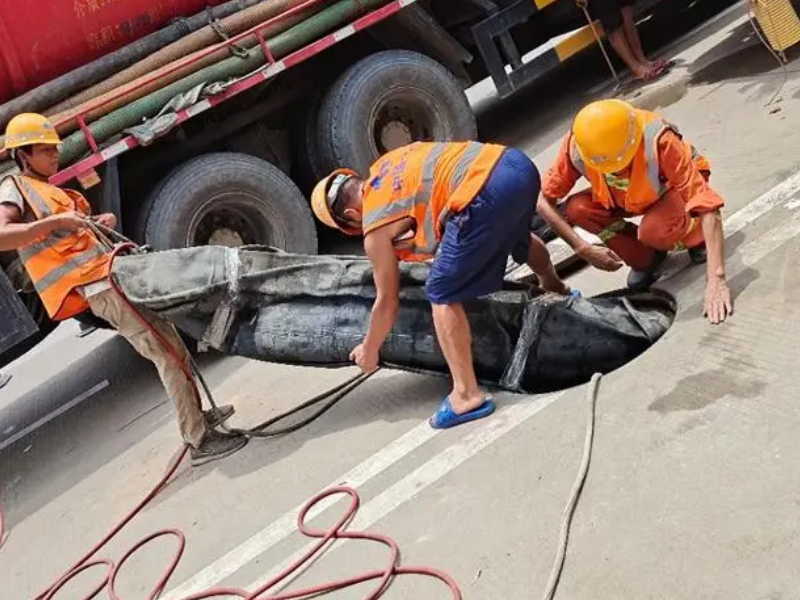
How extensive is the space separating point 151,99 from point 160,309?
1.92 meters

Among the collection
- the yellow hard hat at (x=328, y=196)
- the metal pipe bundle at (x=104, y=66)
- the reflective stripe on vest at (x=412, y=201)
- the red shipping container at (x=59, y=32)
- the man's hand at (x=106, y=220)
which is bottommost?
the reflective stripe on vest at (x=412, y=201)

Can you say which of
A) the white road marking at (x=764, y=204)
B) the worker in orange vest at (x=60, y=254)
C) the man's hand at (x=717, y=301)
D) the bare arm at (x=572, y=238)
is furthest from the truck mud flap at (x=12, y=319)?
the white road marking at (x=764, y=204)

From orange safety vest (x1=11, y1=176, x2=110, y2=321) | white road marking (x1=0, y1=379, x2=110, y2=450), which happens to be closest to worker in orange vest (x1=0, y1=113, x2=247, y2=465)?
orange safety vest (x1=11, y1=176, x2=110, y2=321)

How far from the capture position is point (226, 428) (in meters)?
4.23

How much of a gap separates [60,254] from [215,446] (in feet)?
3.61

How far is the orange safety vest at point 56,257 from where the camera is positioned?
3863 millimetres

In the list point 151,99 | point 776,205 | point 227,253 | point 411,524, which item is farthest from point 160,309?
point 776,205

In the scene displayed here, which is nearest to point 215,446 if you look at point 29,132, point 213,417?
point 213,417

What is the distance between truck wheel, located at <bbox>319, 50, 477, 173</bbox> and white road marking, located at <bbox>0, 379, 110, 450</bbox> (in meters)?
2.20

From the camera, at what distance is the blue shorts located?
321cm

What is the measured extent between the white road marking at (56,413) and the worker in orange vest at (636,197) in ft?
11.9

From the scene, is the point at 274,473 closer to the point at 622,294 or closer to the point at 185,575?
the point at 185,575

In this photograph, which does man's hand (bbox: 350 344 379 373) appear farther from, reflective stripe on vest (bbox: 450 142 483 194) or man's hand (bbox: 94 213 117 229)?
man's hand (bbox: 94 213 117 229)

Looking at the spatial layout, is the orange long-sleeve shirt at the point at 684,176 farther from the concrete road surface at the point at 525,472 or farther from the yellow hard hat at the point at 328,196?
the yellow hard hat at the point at 328,196
